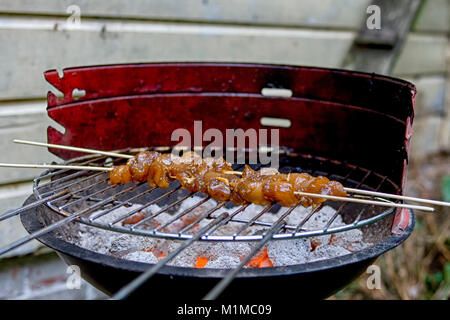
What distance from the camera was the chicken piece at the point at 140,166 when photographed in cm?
219

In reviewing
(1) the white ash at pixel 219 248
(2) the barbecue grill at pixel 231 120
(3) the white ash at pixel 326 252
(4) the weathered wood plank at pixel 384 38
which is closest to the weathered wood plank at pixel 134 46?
(4) the weathered wood plank at pixel 384 38

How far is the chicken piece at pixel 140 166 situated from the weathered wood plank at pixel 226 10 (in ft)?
5.26

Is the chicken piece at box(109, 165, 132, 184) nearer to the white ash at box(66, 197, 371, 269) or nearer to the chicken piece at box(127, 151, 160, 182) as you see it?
the chicken piece at box(127, 151, 160, 182)

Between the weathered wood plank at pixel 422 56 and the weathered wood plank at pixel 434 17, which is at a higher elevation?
the weathered wood plank at pixel 434 17

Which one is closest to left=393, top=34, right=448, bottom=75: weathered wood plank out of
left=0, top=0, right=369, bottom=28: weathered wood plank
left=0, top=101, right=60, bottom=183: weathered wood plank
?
left=0, top=0, right=369, bottom=28: weathered wood plank

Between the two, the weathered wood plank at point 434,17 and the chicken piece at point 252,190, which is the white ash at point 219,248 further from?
the weathered wood plank at point 434,17

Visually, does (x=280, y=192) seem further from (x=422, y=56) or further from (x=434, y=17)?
(x=434, y=17)

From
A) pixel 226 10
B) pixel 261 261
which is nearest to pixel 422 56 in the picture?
pixel 226 10

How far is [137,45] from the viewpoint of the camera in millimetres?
3611

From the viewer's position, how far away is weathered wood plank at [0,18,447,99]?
10.4 ft

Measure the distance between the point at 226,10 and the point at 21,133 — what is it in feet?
6.36

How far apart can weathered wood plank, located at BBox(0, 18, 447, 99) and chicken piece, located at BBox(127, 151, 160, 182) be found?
58.7 inches

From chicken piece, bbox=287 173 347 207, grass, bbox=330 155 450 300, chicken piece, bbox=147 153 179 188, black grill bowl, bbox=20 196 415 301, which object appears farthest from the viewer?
grass, bbox=330 155 450 300

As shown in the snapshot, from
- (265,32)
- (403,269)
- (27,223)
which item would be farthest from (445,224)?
(27,223)
